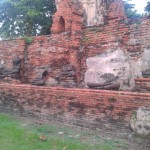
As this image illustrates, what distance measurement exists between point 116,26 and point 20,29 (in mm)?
8839

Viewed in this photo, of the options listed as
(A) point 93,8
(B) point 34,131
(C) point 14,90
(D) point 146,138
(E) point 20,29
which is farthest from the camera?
(E) point 20,29

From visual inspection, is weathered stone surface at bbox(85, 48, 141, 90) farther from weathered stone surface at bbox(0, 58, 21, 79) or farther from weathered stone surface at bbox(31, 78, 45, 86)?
weathered stone surface at bbox(0, 58, 21, 79)

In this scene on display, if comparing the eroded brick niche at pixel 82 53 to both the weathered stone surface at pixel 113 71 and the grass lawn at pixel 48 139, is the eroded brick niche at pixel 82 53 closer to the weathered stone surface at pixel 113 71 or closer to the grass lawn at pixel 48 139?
the weathered stone surface at pixel 113 71

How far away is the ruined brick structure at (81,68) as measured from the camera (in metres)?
5.33

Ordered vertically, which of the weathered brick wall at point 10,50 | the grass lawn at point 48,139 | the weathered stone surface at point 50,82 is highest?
the weathered brick wall at point 10,50

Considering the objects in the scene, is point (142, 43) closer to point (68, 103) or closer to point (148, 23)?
point (148, 23)

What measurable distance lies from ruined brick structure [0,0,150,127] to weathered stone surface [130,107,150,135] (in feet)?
0.34

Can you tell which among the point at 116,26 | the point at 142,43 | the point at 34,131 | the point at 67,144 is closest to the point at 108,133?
the point at 67,144

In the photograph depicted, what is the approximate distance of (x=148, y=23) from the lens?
5.66 m

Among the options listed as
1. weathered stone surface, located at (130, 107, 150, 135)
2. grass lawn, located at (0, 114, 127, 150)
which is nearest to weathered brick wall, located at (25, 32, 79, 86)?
grass lawn, located at (0, 114, 127, 150)

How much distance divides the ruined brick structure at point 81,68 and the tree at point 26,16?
17.2 ft

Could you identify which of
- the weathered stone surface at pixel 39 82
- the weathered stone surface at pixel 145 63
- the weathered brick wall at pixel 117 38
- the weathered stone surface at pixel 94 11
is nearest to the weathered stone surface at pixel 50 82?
the weathered stone surface at pixel 39 82

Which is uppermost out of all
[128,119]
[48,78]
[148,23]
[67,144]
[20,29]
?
[20,29]

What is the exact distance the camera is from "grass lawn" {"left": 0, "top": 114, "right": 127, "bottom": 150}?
461cm
